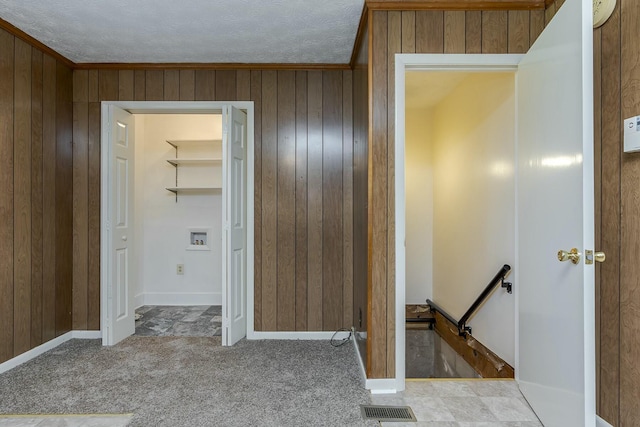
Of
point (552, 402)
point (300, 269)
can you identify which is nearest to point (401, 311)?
point (552, 402)

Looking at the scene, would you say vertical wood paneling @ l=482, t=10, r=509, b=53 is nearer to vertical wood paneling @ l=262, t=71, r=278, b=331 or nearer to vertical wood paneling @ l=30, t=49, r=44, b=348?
vertical wood paneling @ l=262, t=71, r=278, b=331

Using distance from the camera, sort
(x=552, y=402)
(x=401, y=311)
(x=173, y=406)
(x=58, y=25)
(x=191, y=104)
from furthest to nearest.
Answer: (x=191, y=104), (x=58, y=25), (x=401, y=311), (x=173, y=406), (x=552, y=402)

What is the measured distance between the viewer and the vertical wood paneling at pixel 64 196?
311cm

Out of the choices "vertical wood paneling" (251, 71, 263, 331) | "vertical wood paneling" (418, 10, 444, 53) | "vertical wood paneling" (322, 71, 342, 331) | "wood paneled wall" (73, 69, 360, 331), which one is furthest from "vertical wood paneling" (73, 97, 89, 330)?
"vertical wood paneling" (418, 10, 444, 53)

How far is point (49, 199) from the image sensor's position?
3.01 m

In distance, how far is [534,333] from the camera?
1972 mm

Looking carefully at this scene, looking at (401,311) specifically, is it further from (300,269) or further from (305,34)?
(305,34)

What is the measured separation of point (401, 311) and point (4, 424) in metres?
2.30

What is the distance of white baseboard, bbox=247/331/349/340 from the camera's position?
3.28m

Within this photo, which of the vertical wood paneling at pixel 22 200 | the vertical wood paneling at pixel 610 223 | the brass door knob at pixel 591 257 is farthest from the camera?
the vertical wood paneling at pixel 22 200

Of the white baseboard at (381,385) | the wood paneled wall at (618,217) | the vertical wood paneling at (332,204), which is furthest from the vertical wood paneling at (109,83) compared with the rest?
the wood paneled wall at (618,217)

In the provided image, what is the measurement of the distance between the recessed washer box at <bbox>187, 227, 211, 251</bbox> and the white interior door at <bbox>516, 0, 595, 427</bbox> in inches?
137

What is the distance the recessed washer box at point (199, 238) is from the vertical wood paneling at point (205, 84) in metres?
1.79

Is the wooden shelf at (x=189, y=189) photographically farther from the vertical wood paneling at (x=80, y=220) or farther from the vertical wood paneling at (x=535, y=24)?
the vertical wood paneling at (x=535, y=24)
